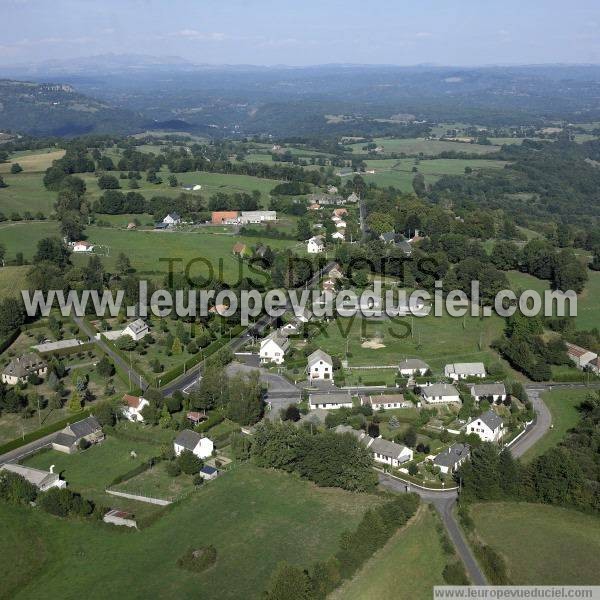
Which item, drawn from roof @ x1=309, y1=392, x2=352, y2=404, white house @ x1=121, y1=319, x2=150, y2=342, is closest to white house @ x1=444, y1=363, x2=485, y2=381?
roof @ x1=309, y1=392, x2=352, y2=404

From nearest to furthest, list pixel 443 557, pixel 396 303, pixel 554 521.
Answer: pixel 443 557 → pixel 554 521 → pixel 396 303

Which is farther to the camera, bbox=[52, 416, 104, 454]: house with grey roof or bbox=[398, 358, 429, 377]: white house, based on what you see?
bbox=[398, 358, 429, 377]: white house

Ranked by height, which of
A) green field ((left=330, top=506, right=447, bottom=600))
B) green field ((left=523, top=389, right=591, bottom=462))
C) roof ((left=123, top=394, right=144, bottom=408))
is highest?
roof ((left=123, top=394, right=144, bottom=408))

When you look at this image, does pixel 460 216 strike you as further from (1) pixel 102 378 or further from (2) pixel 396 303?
(1) pixel 102 378

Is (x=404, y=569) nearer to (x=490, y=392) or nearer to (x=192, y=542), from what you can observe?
(x=192, y=542)

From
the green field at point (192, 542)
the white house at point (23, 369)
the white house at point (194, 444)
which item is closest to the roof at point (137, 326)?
the white house at point (23, 369)

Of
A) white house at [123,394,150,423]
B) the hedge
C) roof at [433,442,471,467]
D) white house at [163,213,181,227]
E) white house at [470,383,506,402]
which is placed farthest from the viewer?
white house at [163,213,181,227]

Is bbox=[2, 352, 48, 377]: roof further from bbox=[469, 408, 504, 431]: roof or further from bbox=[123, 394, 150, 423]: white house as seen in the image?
bbox=[469, 408, 504, 431]: roof

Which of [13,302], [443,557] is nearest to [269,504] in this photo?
[443,557]

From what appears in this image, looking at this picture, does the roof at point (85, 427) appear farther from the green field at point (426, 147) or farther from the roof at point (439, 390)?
the green field at point (426, 147)
